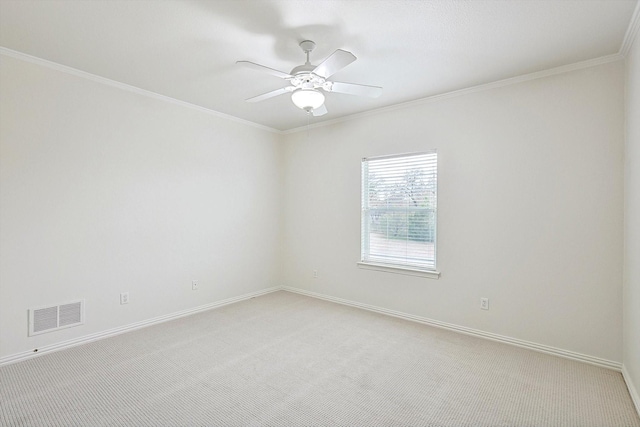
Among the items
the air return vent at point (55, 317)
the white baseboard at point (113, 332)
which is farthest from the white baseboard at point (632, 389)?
the air return vent at point (55, 317)

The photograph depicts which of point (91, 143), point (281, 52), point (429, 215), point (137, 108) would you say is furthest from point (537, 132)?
point (91, 143)

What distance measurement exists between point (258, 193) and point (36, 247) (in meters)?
2.63

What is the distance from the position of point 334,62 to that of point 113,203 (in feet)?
8.71

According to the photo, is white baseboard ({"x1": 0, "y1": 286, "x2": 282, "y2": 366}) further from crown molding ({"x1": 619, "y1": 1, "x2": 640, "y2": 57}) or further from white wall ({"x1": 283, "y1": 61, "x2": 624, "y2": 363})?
crown molding ({"x1": 619, "y1": 1, "x2": 640, "y2": 57})

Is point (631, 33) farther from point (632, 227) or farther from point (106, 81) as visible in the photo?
point (106, 81)

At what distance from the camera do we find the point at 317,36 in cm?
240

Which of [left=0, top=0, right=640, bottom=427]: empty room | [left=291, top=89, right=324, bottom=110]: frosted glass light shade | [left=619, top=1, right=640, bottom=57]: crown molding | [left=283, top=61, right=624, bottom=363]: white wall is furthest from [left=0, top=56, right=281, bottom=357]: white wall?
[left=619, top=1, right=640, bottom=57]: crown molding

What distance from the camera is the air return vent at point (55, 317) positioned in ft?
9.16

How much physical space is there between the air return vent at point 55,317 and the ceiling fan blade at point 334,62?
3.04m

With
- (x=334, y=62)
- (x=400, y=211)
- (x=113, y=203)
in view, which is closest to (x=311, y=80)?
(x=334, y=62)

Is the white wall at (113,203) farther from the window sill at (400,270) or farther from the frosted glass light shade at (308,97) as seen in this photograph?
the frosted glass light shade at (308,97)

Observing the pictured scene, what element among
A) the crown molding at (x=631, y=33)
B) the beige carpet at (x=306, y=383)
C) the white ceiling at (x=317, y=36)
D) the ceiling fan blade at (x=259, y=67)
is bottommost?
the beige carpet at (x=306, y=383)

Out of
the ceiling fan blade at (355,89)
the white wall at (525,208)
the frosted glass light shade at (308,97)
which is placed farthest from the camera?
the white wall at (525,208)

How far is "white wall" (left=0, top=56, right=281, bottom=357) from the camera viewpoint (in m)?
2.72
